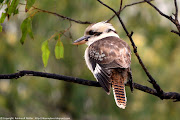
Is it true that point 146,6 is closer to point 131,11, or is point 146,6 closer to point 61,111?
point 131,11

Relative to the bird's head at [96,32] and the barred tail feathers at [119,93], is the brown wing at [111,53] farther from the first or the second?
the bird's head at [96,32]

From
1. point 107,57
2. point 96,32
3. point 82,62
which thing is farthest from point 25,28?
point 82,62

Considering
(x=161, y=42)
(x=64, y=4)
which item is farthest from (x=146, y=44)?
(x=64, y=4)

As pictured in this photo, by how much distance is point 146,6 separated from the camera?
5883mm

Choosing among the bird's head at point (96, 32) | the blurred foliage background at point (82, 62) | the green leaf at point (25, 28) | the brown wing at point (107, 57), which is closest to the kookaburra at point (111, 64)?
the brown wing at point (107, 57)

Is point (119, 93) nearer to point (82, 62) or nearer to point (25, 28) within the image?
point (25, 28)

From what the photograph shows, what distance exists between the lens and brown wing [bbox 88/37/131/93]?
2.64 m

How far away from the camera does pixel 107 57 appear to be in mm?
2764

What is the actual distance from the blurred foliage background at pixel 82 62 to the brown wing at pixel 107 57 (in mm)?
1938

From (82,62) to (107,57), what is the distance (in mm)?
3782

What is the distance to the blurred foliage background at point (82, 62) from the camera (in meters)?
5.30

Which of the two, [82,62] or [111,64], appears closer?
[111,64]

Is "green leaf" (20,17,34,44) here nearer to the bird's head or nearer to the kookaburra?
the kookaburra

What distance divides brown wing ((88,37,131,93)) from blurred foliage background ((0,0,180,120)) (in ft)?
6.36
